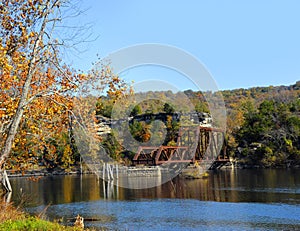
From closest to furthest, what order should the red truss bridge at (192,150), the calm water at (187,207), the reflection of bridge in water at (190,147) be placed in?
the calm water at (187,207) → the red truss bridge at (192,150) → the reflection of bridge in water at (190,147)

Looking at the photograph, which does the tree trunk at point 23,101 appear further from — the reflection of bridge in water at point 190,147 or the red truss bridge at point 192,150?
the red truss bridge at point 192,150

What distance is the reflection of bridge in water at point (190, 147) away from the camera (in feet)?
134

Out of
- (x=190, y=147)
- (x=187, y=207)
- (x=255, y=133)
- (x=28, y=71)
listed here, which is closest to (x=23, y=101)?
(x=28, y=71)

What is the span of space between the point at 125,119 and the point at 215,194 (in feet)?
77.3

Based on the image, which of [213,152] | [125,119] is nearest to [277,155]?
[213,152]

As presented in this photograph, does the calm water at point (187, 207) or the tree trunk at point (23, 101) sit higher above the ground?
the tree trunk at point (23, 101)

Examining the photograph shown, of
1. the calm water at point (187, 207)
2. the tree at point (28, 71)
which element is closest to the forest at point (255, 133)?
the calm water at point (187, 207)

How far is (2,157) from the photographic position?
9375mm

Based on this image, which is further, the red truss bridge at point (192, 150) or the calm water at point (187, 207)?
the red truss bridge at point (192, 150)

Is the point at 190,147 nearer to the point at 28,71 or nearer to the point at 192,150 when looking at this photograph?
the point at 192,150

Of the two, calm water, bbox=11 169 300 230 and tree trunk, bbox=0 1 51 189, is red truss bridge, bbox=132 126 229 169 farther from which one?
tree trunk, bbox=0 1 51 189

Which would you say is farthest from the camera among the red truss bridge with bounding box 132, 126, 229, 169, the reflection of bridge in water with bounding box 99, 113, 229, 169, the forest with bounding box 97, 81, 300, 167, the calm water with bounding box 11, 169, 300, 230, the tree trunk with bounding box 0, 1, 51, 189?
A: the forest with bounding box 97, 81, 300, 167

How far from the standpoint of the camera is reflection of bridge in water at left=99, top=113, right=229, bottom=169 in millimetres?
40844

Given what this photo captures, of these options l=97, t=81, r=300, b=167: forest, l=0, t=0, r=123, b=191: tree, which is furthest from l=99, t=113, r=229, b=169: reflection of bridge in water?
l=0, t=0, r=123, b=191: tree
